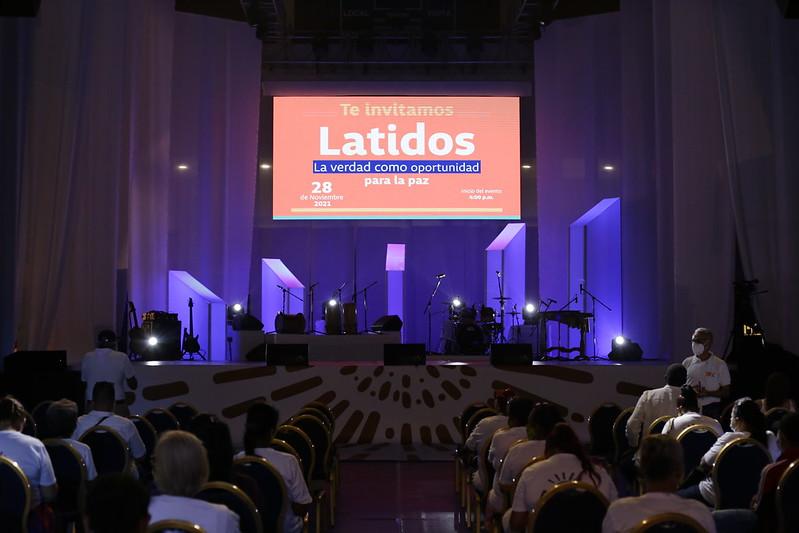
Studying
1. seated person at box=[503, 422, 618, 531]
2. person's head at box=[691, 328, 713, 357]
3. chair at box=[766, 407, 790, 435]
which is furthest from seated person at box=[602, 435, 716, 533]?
person's head at box=[691, 328, 713, 357]

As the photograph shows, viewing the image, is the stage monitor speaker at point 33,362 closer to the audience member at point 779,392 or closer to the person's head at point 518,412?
the person's head at point 518,412

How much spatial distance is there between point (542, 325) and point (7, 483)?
467 inches

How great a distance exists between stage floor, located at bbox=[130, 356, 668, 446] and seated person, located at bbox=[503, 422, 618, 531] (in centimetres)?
650

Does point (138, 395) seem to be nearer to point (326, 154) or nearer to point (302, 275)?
point (326, 154)

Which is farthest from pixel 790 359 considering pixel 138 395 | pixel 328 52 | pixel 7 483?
pixel 328 52

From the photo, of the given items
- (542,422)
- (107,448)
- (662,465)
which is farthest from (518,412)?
(107,448)

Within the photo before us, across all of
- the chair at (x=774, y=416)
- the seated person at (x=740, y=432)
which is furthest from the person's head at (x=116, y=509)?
the chair at (x=774, y=416)

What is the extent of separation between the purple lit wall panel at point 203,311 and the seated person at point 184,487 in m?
12.5

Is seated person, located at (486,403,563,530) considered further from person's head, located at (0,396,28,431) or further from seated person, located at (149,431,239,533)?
person's head, located at (0,396,28,431)

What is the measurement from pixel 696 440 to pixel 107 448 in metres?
3.36

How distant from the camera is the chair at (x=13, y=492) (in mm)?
3900

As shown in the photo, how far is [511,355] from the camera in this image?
416 inches

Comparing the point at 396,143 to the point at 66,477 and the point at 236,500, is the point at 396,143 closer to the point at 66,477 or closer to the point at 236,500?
the point at 66,477

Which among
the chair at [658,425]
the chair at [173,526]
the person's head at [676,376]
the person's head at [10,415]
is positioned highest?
the person's head at [676,376]
